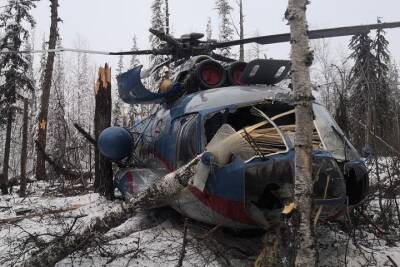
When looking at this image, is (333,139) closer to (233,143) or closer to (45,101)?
(233,143)

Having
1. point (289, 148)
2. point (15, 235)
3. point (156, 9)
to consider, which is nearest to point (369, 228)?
point (289, 148)

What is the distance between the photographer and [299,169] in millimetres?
3883

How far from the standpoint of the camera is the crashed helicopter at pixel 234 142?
5.07 meters

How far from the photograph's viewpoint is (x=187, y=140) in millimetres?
6227

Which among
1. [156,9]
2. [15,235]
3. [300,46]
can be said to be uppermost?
[156,9]

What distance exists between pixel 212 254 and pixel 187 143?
159cm

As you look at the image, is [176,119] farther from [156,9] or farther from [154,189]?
[156,9]

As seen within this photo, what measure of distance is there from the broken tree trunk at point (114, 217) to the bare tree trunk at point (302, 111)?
68.8 inches

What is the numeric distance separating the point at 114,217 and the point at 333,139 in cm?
312

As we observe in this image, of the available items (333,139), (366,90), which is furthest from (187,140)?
(366,90)

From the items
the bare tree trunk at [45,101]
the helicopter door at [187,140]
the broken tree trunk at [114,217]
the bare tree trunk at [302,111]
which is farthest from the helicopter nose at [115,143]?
the bare tree trunk at [45,101]

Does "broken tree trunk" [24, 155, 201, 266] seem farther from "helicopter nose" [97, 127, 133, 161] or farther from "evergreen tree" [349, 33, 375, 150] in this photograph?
"evergreen tree" [349, 33, 375, 150]

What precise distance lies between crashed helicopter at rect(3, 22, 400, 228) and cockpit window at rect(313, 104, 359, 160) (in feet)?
0.06

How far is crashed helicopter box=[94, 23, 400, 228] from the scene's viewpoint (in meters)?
5.07
